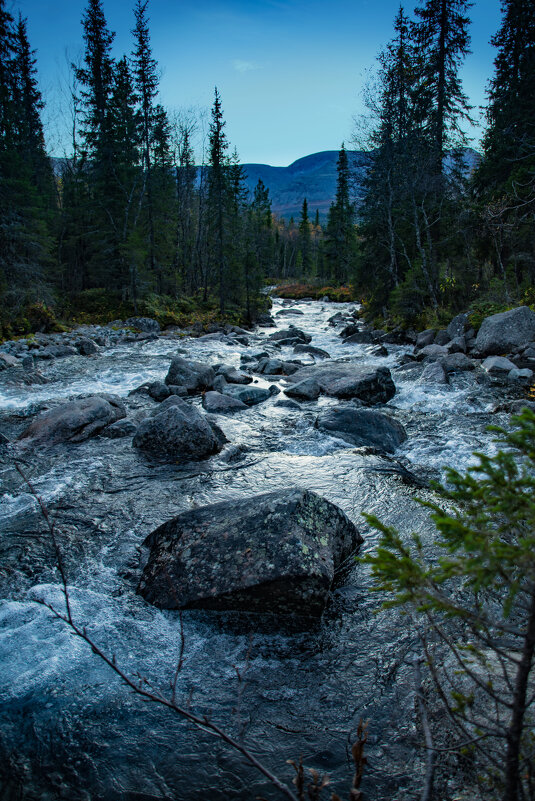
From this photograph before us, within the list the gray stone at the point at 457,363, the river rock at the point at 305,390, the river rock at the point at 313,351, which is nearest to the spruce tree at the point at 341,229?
the river rock at the point at 313,351

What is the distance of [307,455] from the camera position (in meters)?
6.82

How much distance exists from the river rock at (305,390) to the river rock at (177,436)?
345cm

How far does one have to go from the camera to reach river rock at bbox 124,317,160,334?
21344mm

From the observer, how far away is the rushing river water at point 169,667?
7.38ft

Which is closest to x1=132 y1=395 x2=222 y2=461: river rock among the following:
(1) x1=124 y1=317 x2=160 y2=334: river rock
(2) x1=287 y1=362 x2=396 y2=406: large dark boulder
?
(2) x1=287 y1=362 x2=396 y2=406: large dark boulder

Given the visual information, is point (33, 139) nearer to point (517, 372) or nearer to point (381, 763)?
point (517, 372)

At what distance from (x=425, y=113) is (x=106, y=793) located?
81.0ft

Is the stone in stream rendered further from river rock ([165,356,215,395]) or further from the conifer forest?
river rock ([165,356,215,395])

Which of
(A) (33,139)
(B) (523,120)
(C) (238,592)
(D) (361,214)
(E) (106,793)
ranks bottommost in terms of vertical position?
(E) (106,793)

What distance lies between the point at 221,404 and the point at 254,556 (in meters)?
6.05

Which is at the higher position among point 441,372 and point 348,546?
point 441,372

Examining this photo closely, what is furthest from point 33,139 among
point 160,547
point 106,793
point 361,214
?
point 106,793

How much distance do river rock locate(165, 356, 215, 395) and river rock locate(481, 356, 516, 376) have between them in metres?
7.42

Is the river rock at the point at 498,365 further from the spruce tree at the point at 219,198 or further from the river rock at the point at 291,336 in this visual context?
the spruce tree at the point at 219,198
